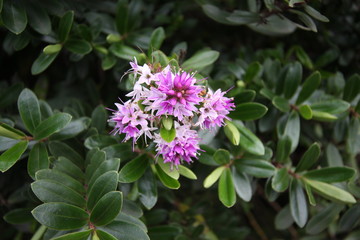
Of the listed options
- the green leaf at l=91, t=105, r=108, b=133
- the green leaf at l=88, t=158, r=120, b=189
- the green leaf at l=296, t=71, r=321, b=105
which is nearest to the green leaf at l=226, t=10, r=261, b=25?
the green leaf at l=296, t=71, r=321, b=105

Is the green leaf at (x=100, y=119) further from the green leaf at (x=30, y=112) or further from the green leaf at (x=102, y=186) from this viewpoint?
the green leaf at (x=102, y=186)

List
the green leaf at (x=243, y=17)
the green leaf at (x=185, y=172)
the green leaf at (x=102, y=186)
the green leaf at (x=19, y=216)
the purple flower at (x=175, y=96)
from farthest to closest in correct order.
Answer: the green leaf at (x=243, y=17) → the green leaf at (x=19, y=216) → the green leaf at (x=185, y=172) → the green leaf at (x=102, y=186) → the purple flower at (x=175, y=96)

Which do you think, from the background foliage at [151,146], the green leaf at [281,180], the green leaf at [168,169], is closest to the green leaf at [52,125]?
the background foliage at [151,146]

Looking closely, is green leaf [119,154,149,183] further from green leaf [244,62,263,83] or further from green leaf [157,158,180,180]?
green leaf [244,62,263,83]

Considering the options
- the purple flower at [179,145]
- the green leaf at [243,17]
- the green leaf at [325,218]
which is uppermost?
the green leaf at [243,17]

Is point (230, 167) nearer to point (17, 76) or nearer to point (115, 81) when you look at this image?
point (115, 81)

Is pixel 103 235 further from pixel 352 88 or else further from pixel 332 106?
pixel 352 88

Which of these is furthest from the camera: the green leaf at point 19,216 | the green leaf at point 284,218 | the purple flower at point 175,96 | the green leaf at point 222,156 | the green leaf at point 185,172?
the green leaf at point 284,218
